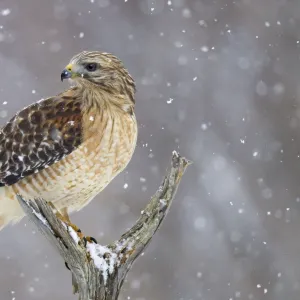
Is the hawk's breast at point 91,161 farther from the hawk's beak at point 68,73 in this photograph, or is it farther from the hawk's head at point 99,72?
the hawk's beak at point 68,73

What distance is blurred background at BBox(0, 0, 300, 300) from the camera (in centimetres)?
1046

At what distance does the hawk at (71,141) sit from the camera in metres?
5.20

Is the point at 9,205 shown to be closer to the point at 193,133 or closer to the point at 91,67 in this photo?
the point at 91,67

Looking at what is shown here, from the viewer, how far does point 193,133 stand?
10.7 meters

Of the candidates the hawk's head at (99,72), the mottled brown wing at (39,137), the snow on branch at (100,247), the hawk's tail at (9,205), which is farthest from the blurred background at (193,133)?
the snow on branch at (100,247)

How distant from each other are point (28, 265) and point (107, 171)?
5786 mm

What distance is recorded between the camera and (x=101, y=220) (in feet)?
34.7

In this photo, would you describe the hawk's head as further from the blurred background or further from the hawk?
the blurred background

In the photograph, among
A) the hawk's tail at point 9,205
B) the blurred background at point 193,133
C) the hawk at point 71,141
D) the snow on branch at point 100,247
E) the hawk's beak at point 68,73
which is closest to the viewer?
the snow on branch at point 100,247

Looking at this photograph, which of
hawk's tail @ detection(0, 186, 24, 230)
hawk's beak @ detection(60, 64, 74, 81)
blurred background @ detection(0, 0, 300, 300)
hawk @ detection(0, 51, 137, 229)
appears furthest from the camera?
blurred background @ detection(0, 0, 300, 300)

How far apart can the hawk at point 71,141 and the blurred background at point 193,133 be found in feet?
16.2

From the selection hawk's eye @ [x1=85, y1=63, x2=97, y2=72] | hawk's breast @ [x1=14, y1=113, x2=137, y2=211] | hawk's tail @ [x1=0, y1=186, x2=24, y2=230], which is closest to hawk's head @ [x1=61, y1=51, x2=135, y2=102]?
hawk's eye @ [x1=85, y1=63, x2=97, y2=72]

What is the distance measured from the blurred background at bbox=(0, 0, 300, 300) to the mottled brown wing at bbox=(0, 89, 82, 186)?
194 inches

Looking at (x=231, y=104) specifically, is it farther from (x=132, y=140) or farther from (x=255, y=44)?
(x=132, y=140)
